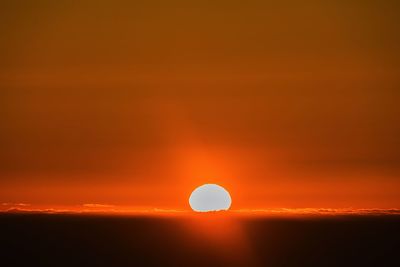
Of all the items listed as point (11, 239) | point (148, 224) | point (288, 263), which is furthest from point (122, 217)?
point (288, 263)

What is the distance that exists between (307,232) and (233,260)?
411 cm

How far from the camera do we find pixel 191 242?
4344 cm

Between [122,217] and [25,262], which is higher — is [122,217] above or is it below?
above

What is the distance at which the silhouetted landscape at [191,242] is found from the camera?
137ft

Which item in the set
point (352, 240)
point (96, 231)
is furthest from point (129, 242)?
point (352, 240)

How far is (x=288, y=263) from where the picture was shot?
4159 cm

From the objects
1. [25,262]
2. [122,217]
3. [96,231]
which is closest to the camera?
[25,262]

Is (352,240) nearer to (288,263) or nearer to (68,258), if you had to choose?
(288,263)

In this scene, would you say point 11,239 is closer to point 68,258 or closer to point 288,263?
point 68,258

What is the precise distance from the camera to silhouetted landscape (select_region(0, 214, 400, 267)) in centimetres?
4169

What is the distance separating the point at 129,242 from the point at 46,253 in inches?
116

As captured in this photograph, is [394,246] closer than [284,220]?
Yes

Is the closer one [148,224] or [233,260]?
[233,260]

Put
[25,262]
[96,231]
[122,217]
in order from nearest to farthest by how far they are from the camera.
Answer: [25,262], [96,231], [122,217]
